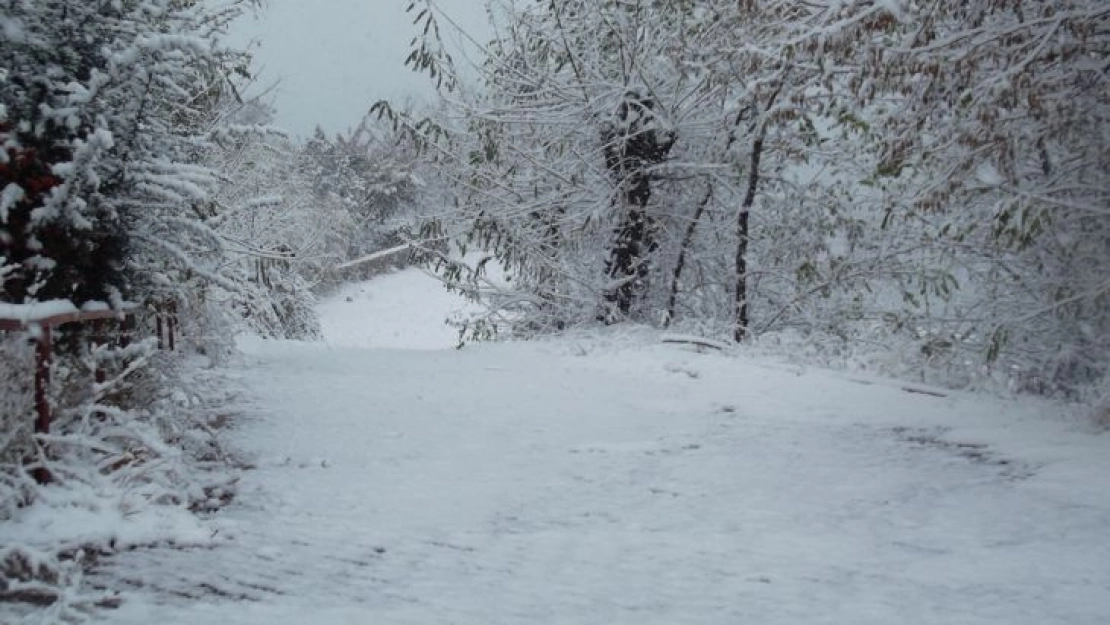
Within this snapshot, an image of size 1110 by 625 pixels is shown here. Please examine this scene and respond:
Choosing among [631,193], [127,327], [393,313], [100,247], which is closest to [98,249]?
Answer: [100,247]

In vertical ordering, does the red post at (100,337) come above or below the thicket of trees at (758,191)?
below

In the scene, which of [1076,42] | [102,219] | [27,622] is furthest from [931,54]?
[27,622]

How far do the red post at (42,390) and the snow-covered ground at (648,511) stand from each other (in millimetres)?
731

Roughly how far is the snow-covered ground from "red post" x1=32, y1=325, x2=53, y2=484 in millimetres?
731

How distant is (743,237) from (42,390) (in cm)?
948

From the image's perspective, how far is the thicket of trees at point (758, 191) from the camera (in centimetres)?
682

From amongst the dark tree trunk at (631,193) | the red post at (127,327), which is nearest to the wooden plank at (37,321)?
the red post at (127,327)

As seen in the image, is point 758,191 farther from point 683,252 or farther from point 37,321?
point 37,321

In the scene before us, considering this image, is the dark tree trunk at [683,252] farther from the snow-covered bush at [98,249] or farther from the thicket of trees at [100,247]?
the snow-covered bush at [98,249]

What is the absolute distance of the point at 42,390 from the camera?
396 centimetres

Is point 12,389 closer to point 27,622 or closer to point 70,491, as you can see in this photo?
point 70,491

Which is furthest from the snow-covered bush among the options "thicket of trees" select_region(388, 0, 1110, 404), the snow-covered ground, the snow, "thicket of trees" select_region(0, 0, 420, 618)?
the snow

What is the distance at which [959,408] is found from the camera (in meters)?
7.00

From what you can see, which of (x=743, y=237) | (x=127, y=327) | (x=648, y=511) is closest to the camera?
(x=648, y=511)
